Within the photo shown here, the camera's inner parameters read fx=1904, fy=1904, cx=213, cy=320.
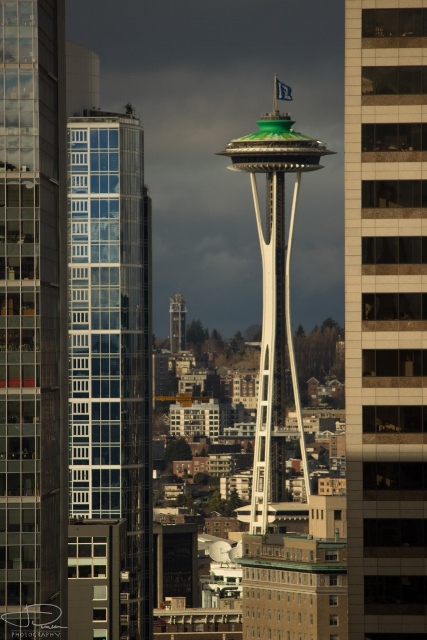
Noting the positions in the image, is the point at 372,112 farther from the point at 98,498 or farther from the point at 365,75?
the point at 98,498

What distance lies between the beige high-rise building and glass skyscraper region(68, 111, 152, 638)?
353 ft

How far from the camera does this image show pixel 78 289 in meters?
183

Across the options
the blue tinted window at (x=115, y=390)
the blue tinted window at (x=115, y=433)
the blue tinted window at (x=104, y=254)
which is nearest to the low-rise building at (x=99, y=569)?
the blue tinted window at (x=115, y=433)

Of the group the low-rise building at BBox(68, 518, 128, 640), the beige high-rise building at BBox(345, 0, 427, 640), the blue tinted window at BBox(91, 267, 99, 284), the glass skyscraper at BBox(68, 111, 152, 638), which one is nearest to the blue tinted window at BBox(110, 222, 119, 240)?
the glass skyscraper at BBox(68, 111, 152, 638)

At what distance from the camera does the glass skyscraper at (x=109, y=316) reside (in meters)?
177

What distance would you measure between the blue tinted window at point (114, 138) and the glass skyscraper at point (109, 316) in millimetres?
150

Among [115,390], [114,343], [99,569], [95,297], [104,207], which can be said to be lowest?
[99,569]

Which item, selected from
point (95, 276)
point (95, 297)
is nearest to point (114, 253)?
point (95, 276)

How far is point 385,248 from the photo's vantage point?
69.9 meters

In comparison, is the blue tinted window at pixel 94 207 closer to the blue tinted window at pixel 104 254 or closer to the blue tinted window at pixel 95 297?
the blue tinted window at pixel 104 254

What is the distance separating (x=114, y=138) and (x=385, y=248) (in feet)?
363

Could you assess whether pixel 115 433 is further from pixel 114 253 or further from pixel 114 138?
pixel 114 138

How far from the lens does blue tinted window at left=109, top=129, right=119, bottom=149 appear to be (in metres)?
177

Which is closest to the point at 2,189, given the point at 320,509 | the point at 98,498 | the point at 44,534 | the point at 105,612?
the point at 44,534
